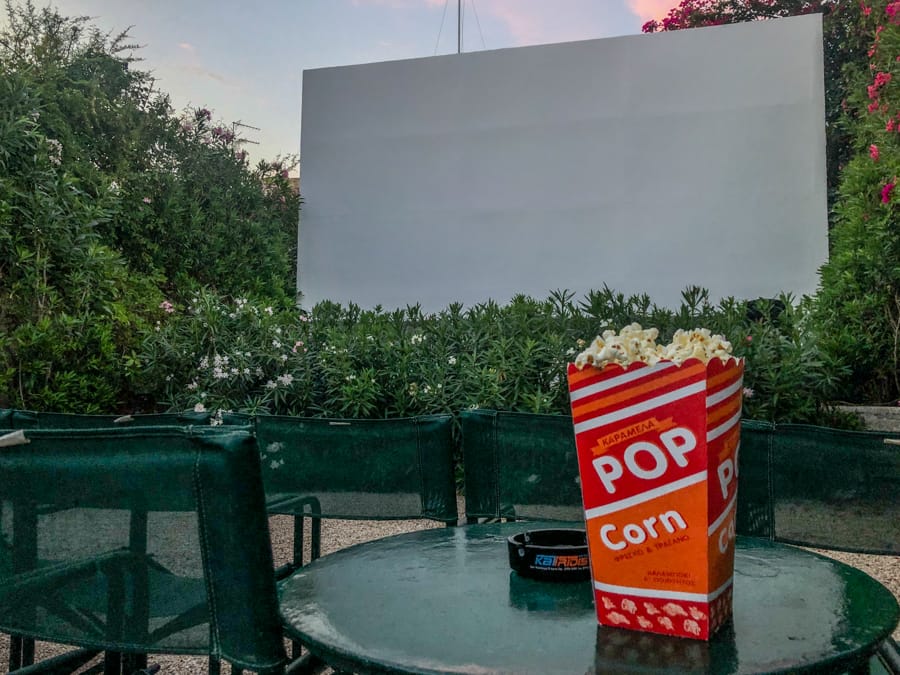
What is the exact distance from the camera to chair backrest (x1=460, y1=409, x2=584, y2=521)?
2.21 meters

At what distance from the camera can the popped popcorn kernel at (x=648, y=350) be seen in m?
0.94

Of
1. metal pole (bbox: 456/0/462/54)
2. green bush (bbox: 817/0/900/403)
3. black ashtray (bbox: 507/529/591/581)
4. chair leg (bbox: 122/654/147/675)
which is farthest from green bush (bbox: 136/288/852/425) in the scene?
metal pole (bbox: 456/0/462/54)

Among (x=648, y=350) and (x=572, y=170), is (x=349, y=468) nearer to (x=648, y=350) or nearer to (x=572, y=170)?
(x=648, y=350)

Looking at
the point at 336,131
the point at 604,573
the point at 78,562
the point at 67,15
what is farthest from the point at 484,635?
the point at 67,15

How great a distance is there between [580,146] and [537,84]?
69cm

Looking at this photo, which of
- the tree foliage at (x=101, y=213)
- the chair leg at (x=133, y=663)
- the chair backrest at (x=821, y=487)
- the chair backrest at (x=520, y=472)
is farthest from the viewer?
the tree foliage at (x=101, y=213)

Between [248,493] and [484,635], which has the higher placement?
[248,493]

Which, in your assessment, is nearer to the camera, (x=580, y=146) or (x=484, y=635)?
(x=484, y=635)

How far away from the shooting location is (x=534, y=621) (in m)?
1.01

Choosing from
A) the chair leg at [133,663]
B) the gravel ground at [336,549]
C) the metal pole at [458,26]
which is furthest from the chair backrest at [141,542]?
the metal pole at [458,26]

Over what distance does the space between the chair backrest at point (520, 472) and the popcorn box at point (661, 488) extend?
1222 millimetres

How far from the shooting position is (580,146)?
6.43m

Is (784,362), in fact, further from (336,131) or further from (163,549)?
(336,131)

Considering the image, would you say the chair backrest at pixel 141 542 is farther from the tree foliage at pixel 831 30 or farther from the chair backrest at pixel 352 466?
the tree foliage at pixel 831 30
